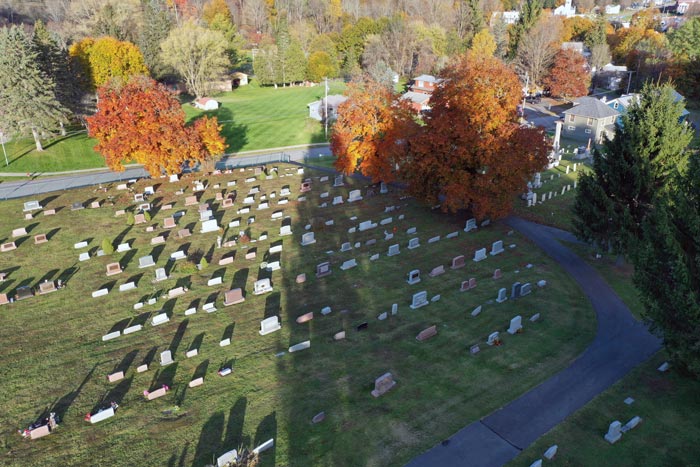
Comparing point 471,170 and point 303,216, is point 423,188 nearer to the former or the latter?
point 471,170

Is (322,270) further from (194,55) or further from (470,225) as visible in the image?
(194,55)

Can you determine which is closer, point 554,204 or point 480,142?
point 480,142

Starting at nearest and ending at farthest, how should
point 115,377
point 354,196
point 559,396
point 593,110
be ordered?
point 559,396 → point 115,377 → point 354,196 → point 593,110

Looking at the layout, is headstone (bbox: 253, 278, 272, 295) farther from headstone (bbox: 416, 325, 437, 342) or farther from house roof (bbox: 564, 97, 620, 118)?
house roof (bbox: 564, 97, 620, 118)

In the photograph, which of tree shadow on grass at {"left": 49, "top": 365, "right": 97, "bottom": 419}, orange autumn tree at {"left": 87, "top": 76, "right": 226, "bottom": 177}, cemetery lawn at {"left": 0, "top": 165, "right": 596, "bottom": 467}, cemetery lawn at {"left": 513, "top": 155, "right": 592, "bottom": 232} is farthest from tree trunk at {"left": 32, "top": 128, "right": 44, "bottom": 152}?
cemetery lawn at {"left": 513, "top": 155, "right": 592, "bottom": 232}

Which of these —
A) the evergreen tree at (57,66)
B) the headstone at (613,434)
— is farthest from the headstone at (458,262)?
the evergreen tree at (57,66)

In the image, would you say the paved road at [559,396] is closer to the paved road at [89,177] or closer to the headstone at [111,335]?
the headstone at [111,335]

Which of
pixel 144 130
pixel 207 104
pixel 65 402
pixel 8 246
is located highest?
pixel 144 130

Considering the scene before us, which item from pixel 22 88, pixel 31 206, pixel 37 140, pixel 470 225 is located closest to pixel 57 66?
pixel 22 88
